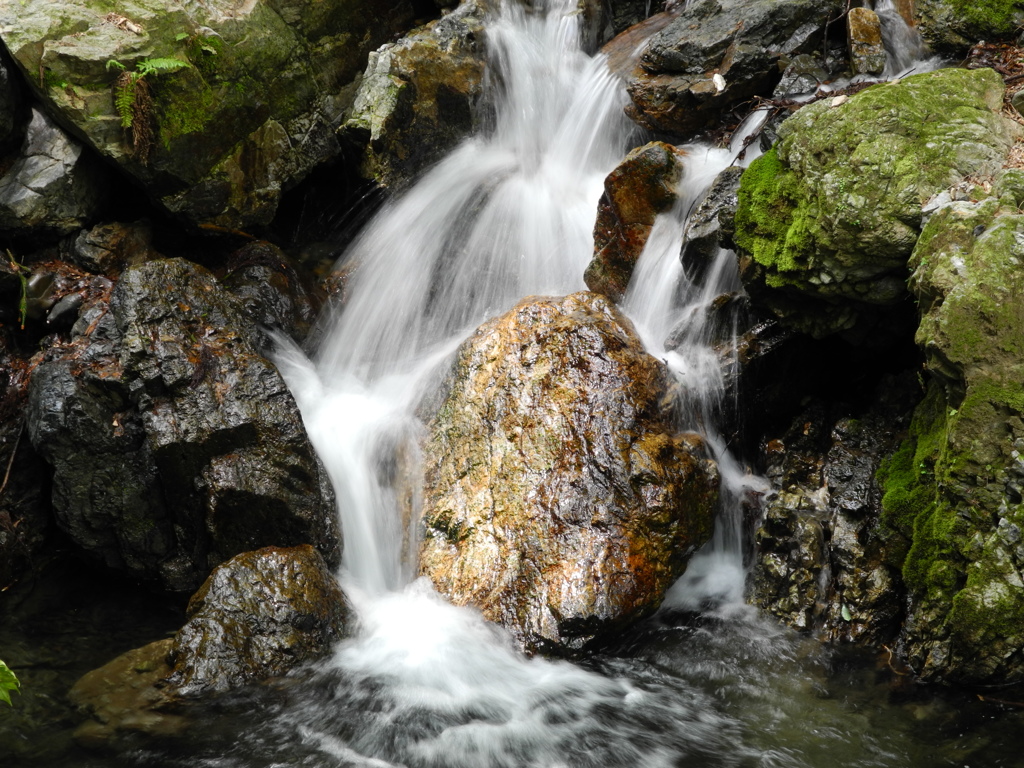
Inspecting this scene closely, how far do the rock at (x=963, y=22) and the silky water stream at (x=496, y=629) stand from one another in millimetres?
2187

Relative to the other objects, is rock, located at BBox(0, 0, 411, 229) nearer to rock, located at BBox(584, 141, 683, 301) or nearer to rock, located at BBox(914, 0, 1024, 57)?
rock, located at BBox(584, 141, 683, 301)

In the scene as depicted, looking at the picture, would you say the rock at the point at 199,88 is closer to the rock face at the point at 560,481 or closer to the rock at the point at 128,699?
the rock face at the point at 560,481

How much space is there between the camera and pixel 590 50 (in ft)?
33.2

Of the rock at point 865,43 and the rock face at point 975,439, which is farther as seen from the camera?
the rock at point 865,43

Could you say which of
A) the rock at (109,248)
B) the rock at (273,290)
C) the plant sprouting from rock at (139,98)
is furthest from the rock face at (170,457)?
the plant sprouting from rock at (139,98)

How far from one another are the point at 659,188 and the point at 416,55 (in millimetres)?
3609

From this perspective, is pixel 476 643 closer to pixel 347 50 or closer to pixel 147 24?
pixel 147 24

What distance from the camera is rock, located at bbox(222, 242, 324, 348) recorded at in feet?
25.0

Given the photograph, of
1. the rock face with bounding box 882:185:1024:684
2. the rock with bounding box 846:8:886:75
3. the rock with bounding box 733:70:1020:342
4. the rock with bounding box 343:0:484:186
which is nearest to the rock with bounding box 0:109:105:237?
the rock with bounding box 343:0:484:186

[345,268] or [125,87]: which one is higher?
[125,87]

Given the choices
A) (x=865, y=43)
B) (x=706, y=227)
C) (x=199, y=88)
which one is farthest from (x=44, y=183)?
(x=865, y=43)

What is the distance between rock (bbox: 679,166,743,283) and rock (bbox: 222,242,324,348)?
13.2 ft

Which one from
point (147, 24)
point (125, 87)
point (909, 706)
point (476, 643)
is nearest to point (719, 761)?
point (909, 706)

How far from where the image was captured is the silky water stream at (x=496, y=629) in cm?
427
